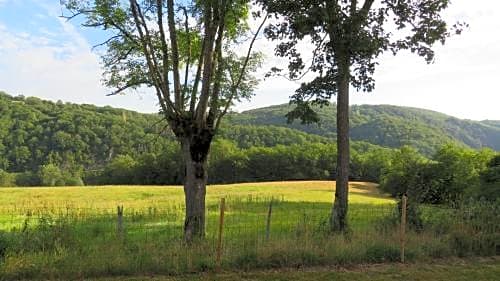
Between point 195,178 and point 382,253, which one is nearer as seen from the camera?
point 382,253

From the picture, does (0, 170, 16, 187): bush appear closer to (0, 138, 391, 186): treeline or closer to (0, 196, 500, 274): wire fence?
(0, 138, 391, 186): treeline

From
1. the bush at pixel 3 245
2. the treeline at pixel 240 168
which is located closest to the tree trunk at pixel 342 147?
the bush at pixel 3 245

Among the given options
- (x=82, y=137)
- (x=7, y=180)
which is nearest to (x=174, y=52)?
(x=7, y=180)

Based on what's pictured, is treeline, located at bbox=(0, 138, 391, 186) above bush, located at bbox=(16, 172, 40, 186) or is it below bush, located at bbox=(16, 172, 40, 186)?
above

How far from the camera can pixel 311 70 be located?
14.2m

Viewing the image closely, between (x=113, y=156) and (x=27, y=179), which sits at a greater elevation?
(x=113, y=156)

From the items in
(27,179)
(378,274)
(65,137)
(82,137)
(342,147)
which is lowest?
(27,179)

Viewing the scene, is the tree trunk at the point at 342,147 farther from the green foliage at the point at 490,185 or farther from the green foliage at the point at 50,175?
the green foliage at the point at 50,175

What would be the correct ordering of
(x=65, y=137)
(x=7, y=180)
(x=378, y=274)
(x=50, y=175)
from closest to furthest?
(x=378, y=274)
(x=7, y=180)
(x=50, y=175)
(x=65, y=137)

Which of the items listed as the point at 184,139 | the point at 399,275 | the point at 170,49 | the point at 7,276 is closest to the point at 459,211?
the point at 399,275

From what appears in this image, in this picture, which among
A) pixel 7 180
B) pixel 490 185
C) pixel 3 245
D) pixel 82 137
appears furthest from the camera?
pixel 82 137

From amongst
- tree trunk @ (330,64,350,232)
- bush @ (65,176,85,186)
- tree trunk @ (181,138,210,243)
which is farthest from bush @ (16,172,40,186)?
tree trunk @ (330,64,350,232)

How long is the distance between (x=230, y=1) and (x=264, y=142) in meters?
116

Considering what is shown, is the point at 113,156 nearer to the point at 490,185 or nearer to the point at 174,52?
the point at 490,185
